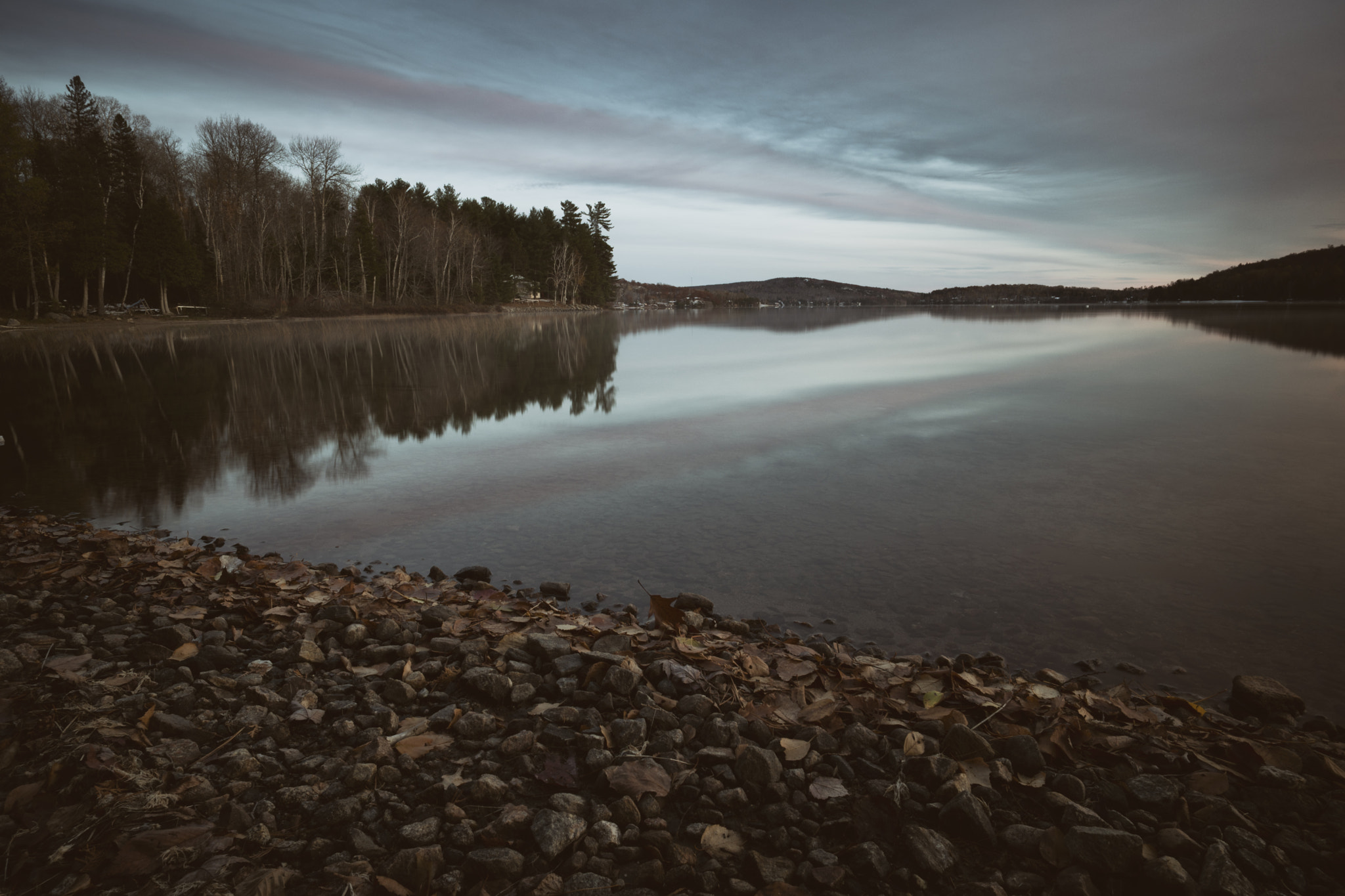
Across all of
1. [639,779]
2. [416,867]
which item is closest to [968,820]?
[639,779]

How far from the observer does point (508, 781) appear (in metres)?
2.94

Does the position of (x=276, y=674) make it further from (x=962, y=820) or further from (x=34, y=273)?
(x=34, y=273)

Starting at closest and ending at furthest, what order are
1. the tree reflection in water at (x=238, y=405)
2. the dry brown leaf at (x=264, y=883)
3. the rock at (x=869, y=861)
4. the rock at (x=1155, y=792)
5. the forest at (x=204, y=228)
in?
the dry brown leaf at (x=264, y=883), the rock at (x=869, y=861), the rock at (x=1155, y=792), the tree reflection in water at (x=238, y=405), the forest at (x=204, y=228)

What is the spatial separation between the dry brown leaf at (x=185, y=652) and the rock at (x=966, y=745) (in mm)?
4323

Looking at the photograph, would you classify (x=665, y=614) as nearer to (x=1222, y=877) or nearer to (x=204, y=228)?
(x=1222, y=877)

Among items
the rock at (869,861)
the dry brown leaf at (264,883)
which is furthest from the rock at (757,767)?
the dry brown leaf at (264,883)

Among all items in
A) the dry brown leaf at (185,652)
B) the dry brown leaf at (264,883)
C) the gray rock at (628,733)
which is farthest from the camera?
the dry brown leaf at (185,652)

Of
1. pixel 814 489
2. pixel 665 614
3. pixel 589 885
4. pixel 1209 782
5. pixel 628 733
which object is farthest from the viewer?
pixel 814 489

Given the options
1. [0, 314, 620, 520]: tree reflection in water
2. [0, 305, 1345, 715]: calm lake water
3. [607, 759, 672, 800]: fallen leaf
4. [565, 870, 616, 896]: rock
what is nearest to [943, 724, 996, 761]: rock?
[607, 759, 672, 800]: fallen leaf

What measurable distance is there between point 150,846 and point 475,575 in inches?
130

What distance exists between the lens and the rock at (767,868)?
97.7 inches

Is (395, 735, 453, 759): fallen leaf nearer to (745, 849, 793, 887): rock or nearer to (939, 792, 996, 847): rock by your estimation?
(745, 849, 793, 887): rock

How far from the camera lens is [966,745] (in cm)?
313

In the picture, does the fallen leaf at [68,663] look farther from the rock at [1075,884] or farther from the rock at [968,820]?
the rock at [1075,884]
